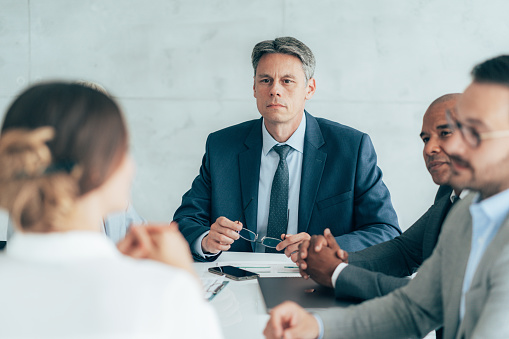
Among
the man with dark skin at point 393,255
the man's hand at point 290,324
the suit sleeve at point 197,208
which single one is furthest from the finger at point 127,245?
the suit sleeve at point 197,208

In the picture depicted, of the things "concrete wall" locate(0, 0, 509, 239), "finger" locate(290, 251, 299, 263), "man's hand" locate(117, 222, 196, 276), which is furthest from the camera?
"concrete wall" locate(0, 0, 509, 239)

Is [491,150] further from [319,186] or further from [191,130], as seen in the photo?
[191,130]

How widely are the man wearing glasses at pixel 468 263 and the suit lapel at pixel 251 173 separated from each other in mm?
1294

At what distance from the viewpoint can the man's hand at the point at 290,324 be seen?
130 centimetres

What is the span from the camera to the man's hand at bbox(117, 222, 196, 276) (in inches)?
37.5

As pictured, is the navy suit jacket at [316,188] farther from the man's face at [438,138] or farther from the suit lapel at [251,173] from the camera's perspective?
the man's face at [438,138]

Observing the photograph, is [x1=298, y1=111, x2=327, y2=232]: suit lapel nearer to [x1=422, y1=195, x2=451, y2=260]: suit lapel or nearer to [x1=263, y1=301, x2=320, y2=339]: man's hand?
[x1=422, y1=195, x2=451, y2=260]: suit lapel

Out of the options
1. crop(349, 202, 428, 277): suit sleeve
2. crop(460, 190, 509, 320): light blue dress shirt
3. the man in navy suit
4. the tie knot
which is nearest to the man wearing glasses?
crop(460, 190, 509, 320): light blue dress shirt

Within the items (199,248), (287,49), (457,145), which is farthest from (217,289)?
(287,49)

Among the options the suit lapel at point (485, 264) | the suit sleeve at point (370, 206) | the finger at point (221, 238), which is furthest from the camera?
the suit sleeve at point (370, 206)

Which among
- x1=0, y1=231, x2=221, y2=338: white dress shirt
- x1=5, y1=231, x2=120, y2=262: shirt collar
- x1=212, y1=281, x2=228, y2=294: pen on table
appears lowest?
x1=212, y1=281, x2=228, y2=294: pen on table

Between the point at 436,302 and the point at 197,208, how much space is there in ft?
5.17

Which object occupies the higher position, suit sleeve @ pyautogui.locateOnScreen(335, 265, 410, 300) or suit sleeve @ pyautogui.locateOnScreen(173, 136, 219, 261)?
suit sleeve @ pyautogui.locateOnScreen(173, 136, 219, 261)

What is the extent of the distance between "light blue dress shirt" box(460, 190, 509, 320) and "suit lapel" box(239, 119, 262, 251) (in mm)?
1500
